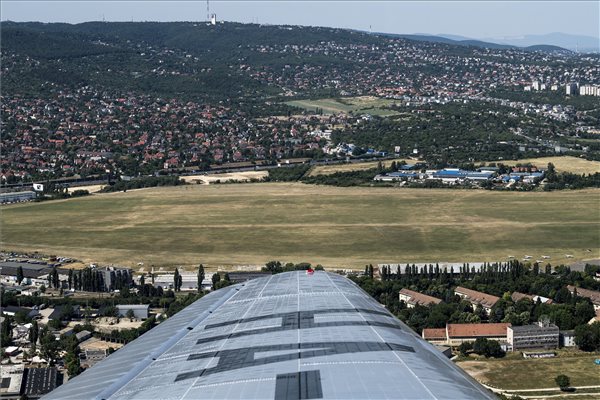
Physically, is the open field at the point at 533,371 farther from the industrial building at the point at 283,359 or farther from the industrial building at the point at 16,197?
the industrial building at the point at 16,197

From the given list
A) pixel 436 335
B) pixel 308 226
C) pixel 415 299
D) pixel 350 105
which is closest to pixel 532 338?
pixel 436 335

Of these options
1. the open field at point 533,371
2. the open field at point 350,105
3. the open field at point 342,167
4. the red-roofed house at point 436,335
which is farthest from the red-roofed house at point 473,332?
the open field at point 350,105

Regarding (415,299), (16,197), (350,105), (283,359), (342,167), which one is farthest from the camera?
(350,105)

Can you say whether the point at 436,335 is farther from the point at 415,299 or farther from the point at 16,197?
the point at 16,197

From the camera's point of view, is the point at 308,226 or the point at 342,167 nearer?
the point at 308,226

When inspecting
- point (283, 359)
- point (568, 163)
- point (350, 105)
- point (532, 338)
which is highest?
point (283, 359)

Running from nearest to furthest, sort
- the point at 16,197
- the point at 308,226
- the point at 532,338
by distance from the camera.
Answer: the point at 532,338
the point at 308,226
the point at 16,197
